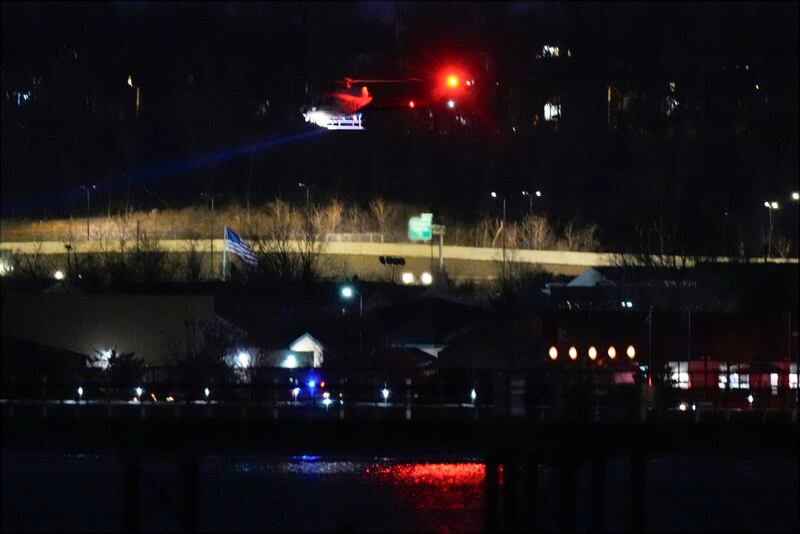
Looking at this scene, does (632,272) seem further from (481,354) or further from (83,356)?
(83,356)

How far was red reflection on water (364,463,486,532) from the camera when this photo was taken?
3206 centimetres

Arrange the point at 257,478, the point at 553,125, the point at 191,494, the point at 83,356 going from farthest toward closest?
the point at 553,125 → the point at 257,478 → the point at 83,356 → the point at 191,494

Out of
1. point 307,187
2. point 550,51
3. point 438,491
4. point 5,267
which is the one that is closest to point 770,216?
point 550,51

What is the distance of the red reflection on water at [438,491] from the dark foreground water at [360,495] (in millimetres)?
43

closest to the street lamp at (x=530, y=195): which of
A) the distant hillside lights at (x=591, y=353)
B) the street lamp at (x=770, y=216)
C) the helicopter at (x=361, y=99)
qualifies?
the street lamp at (x=770, y=216)

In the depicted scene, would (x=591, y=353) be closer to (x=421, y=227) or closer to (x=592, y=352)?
(x=592, y=352)

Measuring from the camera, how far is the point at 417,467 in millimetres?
42156

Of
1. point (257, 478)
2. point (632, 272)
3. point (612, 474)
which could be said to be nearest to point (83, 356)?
point (257, 478)

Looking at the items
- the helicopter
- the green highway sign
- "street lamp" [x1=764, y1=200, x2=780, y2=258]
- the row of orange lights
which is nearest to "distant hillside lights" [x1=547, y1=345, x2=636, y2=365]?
the row of orange lights

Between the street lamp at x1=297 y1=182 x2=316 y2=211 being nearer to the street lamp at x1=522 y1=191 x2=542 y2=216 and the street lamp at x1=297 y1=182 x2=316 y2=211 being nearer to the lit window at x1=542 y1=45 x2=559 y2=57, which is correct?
the street lamp at x1=522 y1=191 x2=542 y2=216

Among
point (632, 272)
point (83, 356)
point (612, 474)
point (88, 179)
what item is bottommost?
point (612, 474)

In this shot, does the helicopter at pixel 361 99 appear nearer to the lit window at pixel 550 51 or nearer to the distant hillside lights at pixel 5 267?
the distant hillside lights at pixel 5 267

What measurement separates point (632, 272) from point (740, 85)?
418 inches

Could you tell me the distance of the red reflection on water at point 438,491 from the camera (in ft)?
105
